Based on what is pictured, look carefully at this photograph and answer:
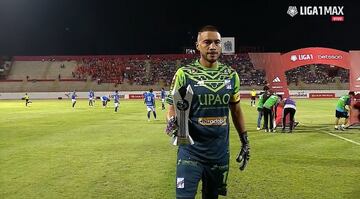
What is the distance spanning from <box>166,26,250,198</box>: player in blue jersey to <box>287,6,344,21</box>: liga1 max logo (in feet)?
204

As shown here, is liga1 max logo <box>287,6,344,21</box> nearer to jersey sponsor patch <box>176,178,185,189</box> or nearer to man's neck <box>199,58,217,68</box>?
man's neck <box>199,58,217,68</box>

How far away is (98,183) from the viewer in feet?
29.5

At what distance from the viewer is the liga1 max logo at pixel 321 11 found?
6338 cm

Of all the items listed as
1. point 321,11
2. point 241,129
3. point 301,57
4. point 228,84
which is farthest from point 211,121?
point 321,11

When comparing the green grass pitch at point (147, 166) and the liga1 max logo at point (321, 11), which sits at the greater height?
the liga1 max logo at point (321, 11)

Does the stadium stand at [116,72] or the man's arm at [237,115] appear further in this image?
the stadium stand at [116,72]

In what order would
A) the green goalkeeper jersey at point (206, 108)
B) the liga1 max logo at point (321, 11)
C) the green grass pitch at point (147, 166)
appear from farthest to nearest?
the liga1 max logo at point (321, 11), the green grass pitch at point (147, 166), the green goalkeeper jersey at point (206, 108)

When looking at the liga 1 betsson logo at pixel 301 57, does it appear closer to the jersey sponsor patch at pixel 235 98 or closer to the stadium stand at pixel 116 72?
Answer: the jersey sponsor patch at pixel 235 98

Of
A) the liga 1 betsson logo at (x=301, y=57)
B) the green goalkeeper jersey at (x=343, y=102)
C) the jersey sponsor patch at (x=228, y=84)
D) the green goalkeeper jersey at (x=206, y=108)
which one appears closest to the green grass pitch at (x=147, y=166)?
the green goalkeeper jersey at (x=343, y=102)

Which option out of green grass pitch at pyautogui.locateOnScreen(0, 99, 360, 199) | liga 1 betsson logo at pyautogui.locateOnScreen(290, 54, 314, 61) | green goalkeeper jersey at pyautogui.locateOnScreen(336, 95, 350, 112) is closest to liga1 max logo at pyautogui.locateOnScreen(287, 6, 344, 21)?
liga 1 betsson logo at pyautogui.locateOnScreen(290, 54, 314, 61)

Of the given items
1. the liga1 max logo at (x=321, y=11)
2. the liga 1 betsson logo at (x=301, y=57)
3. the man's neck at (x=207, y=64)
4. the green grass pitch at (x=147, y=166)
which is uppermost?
the liga1 max logo at (x=321, y=11)

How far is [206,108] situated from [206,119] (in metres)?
→ 0.12

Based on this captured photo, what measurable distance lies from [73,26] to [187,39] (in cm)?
1797

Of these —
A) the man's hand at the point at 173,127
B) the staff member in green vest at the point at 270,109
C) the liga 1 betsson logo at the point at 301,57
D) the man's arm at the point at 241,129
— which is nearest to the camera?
the man's hand at the point at 173,127
